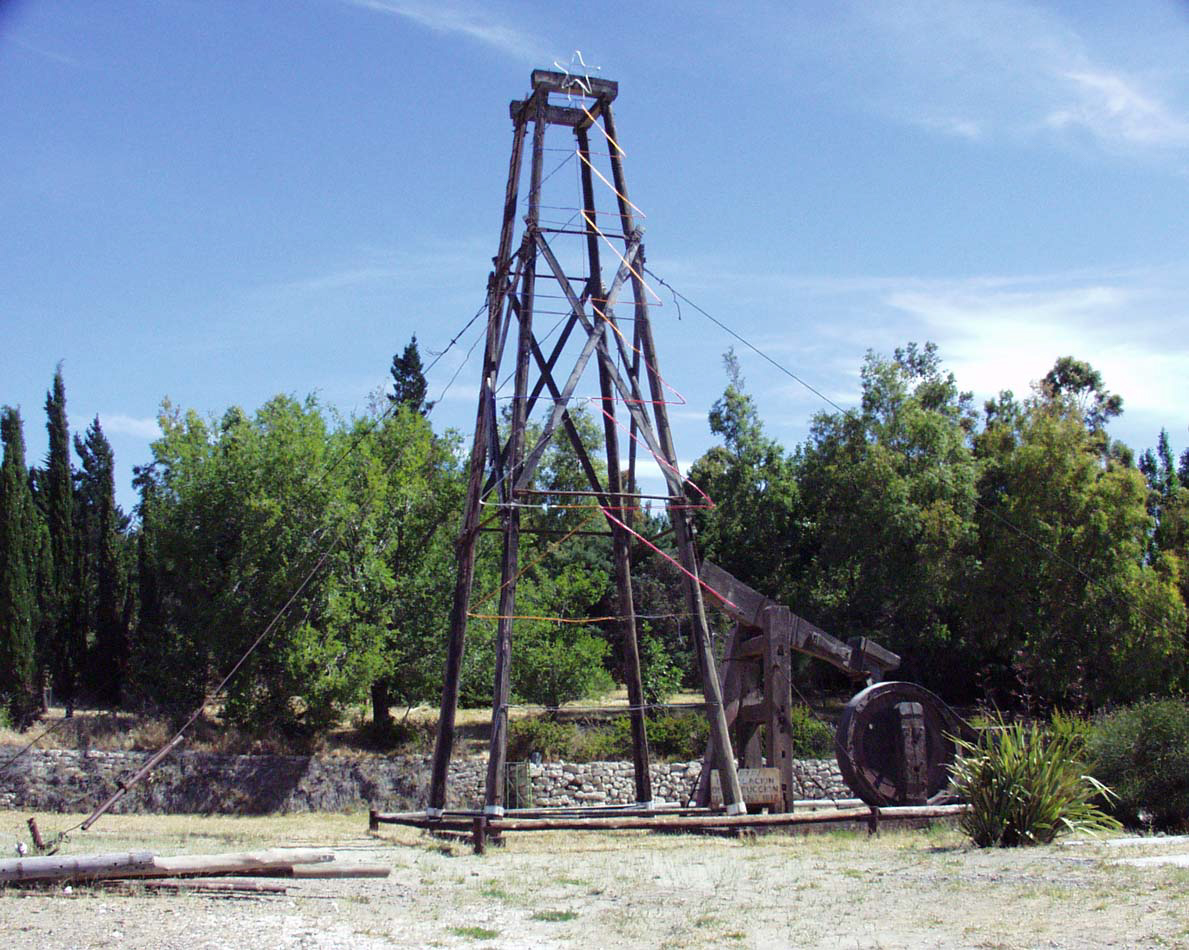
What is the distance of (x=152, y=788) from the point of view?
74.6ft

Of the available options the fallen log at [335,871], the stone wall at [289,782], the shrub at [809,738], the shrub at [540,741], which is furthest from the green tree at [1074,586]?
the fallen log at [335,871]

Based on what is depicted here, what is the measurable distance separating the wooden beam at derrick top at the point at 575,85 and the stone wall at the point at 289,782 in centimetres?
1346

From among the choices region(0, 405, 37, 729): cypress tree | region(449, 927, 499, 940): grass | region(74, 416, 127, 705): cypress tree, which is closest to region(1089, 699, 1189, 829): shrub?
region(449, 927, 499, 940): grass

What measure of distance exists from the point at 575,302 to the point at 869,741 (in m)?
7.48

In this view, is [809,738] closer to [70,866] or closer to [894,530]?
[894,530]

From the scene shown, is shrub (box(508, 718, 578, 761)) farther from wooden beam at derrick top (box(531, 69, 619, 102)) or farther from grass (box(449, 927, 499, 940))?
grass (box(449, 927, 499, 940))

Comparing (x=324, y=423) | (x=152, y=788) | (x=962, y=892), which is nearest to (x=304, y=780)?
(x=152, y=788)

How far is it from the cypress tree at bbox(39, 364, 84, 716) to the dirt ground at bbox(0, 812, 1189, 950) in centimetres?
2096

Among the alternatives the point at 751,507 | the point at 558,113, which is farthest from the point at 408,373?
the point at 558,113

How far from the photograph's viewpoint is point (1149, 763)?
1588 cm

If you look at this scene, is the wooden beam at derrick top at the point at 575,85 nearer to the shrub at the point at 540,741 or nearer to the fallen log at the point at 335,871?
the fallen log at the point at 335,871

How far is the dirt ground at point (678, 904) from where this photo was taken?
7863 millimetres

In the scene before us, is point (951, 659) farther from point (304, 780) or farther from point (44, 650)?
point (44, 650)

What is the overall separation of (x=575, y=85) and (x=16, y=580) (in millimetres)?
19421
